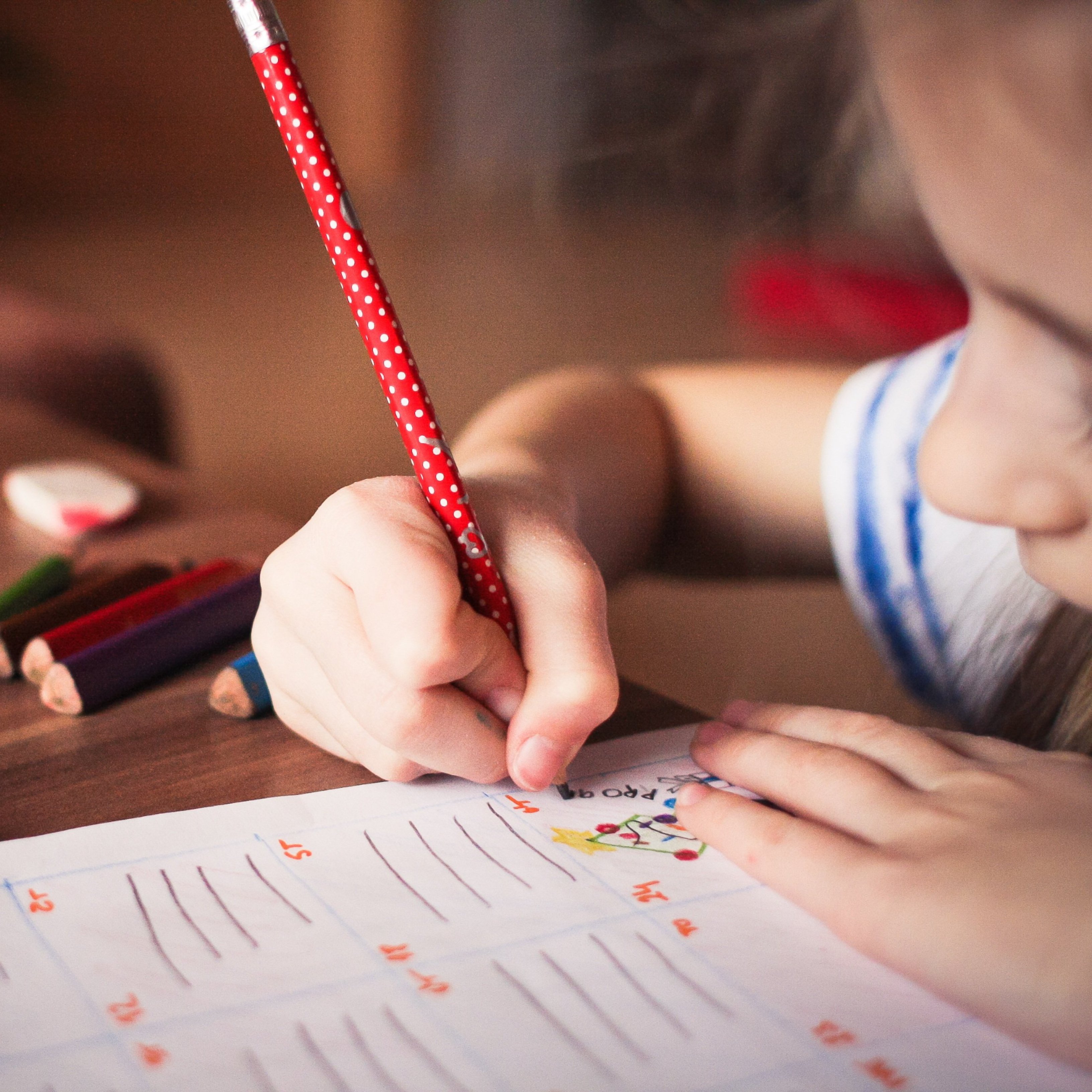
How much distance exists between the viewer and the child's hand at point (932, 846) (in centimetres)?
22

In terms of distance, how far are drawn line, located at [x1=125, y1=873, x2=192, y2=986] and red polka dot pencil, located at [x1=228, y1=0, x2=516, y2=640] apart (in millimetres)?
114

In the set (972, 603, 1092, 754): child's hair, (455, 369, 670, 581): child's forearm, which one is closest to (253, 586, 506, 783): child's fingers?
(455, 369, 670, 581): child's forearm

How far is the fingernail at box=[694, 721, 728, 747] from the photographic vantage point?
33cm

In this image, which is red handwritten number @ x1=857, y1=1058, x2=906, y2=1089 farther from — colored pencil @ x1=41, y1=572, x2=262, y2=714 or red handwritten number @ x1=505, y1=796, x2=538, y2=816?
colored pencil @ x1=41, y1=572, x2=262, y2=714

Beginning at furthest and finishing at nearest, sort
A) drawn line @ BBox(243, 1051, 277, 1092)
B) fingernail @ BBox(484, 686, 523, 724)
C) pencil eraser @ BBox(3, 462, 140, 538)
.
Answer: pencil eraser @ BBox(3, 462, 140, 538) → fingernail @ BBox(484, 686, 523, 724) → drawn line @ BBox(243, 1051, 277, 1092)

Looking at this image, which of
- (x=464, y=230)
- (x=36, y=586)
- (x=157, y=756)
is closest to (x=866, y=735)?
(x=157, y=756)

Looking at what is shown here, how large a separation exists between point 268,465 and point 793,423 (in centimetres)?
117

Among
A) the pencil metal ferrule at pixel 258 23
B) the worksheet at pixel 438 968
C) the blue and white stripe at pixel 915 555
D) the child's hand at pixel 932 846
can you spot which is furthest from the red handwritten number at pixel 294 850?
the blue and white stripe at pixel 915 555

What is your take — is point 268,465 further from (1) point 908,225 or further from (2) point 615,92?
(1) point 908,225

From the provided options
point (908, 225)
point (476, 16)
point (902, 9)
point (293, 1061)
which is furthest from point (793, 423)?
point (476, 16)

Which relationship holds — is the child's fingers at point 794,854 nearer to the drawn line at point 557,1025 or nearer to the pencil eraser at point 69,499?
the drawn line at point 557,1025

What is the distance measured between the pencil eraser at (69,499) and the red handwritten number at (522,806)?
316mm

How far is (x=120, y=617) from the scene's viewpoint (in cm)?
38

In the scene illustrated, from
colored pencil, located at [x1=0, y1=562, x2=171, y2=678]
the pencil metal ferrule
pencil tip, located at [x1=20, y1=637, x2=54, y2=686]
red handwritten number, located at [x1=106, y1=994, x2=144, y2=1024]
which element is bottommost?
red handwritten number, located at [x1=106, y1=994, x2=144, y2=1024]
